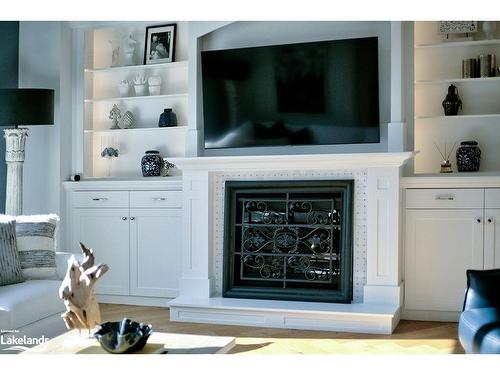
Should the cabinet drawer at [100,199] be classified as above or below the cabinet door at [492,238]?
above

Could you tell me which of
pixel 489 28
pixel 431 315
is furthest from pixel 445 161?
pixel 431 315

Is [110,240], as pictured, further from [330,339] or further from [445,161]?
[445,161]

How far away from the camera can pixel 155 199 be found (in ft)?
17.3

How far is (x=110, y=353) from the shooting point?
2475mm

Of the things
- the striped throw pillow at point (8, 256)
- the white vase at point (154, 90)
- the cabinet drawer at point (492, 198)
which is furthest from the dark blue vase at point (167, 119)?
the cabinet drawer at point (492, 198)

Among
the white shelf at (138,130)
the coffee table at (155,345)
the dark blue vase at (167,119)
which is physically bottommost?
the coffee table at (155,345)

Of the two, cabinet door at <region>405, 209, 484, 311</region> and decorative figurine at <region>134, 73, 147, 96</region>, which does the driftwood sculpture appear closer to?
cabinet door at <region>405, 209, 484, 311</region>

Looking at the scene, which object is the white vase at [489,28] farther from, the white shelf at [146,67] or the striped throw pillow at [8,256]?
the striped throw pillow at [8,256]

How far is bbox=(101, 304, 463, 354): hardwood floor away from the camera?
391cm

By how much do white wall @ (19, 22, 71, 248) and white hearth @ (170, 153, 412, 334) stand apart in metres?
1.21

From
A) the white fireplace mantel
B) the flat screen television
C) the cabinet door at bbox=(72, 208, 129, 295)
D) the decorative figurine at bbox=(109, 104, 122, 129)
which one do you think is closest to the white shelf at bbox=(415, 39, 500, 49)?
the flat screen television

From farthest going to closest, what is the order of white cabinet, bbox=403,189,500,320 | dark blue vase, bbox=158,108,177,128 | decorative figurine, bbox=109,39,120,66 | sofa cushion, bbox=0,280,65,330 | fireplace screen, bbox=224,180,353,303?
1. decorative figurine, bbox=109,39,120,66
2. dark blue vase, bbox=158,108,177,128
3. fireplace screen, bbox=224,180,353,303
4. white cabinet, bbox=403,189,500,320
5. sofa cushion, bbox=0,280,65,330

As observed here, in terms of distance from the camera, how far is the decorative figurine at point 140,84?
18.5ft

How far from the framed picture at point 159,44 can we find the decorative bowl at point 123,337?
3428 mm
